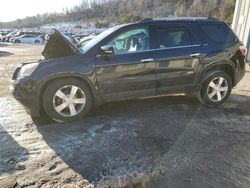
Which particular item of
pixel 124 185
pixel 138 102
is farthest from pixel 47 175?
pixel 138 102

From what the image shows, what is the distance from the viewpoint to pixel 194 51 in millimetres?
4586

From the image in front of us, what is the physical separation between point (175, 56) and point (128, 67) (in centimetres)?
93

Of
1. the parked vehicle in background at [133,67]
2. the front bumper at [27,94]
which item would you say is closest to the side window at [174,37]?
the parked vehicle in background at [133,67]

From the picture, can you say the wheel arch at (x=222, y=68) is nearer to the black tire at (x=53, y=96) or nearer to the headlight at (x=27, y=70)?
the black tire at (x=53, y=96)

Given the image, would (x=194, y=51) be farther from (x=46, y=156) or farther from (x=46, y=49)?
(x=46, y=156)

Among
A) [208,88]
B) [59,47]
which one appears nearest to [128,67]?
[59,47]

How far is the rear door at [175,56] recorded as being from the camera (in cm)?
444

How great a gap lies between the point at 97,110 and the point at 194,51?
2182mm

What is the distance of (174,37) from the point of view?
4609 millimetres

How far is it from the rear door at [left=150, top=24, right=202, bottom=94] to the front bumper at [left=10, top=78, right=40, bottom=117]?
2.14 meters

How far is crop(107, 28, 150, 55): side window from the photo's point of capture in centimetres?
430

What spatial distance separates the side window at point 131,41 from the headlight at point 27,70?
4.31ft

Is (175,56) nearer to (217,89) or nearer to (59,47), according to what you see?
(217,89)

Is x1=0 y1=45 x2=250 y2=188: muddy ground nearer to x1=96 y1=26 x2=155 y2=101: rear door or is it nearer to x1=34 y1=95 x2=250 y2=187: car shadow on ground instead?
x1=34 y1=95 x2=250 y2=187: car shadow on ground
